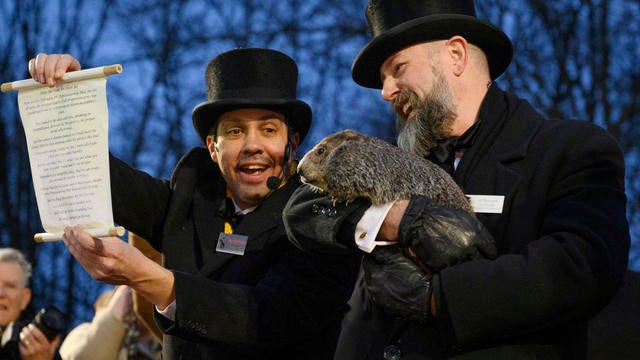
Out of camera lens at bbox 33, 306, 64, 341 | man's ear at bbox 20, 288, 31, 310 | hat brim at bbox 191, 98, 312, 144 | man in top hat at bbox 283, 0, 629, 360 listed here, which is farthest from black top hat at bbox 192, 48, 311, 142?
man's ear at bbox 20, 288, 31, 310

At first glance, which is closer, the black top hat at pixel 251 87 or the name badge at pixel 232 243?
the name badge at pixel 232 243

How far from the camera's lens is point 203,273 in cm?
441

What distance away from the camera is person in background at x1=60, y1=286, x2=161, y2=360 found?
6.53 meters

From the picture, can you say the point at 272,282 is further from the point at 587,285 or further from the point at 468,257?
the point at 587,285

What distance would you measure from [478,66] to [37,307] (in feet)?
39.3

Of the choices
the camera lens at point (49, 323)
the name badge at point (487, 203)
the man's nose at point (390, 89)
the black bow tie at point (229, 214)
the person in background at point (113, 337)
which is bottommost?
the person in background at point (113, 337)

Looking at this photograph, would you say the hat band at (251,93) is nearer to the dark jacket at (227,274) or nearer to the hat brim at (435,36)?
the dark jacket at (227,274)

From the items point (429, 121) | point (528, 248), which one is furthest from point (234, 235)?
point (528, 248)

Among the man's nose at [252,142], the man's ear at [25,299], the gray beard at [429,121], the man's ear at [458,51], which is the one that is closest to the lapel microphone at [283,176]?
the man's nose at [252,142]

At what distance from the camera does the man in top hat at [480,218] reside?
3102 millimetres

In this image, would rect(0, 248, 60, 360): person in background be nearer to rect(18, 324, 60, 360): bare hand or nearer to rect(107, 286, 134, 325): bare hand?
rect(18, 324, 60, 360): bare hand

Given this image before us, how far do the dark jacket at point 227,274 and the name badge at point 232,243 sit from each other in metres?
0.02

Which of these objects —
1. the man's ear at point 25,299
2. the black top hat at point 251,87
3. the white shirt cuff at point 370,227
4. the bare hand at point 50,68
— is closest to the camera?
the white shirt cuff at point 370,227

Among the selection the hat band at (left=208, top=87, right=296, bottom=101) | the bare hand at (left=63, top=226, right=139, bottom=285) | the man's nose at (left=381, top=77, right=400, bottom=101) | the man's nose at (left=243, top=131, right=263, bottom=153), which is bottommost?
the bare hand at (left=63, top=226, right=139, bottom=285)
